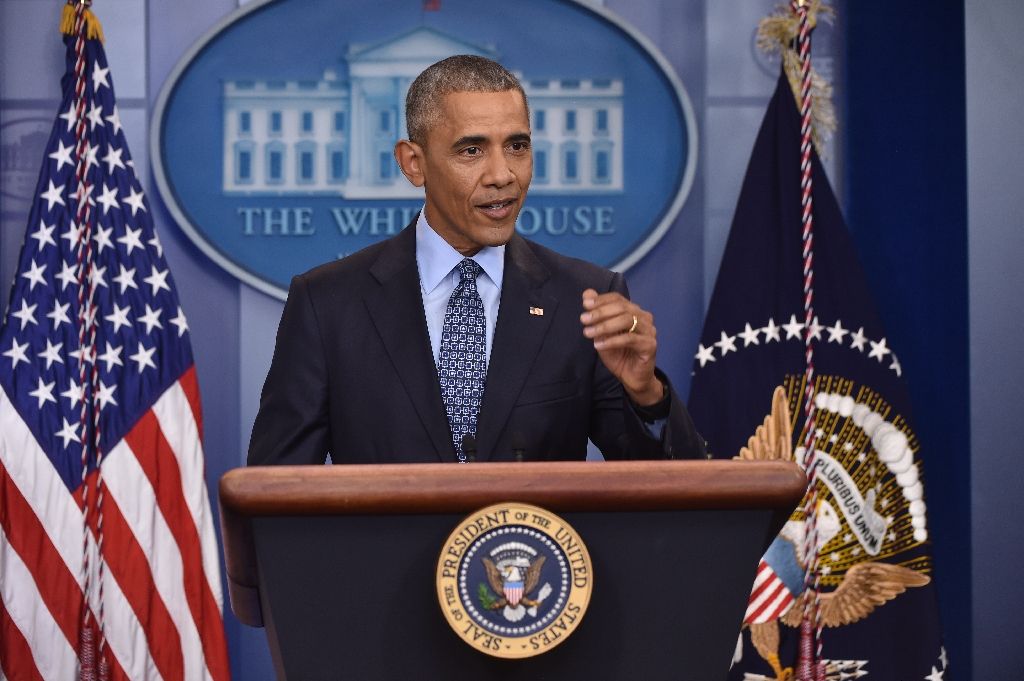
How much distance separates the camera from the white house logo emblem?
3.39 metres

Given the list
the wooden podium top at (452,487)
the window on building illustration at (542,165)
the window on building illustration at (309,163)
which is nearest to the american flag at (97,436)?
the window on building illustration at (309,163)

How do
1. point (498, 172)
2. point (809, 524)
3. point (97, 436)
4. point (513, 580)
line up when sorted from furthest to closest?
1. point (97, 436)
2. point (809, 524)
3. point (498, 172)
4. point (513, 580)

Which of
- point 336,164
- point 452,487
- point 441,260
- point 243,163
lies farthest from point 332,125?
point 452,487

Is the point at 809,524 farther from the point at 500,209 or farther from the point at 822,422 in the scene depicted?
the point at 500,209

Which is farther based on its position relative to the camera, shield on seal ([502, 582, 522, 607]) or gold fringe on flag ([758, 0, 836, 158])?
gold fringe on flag ([758, 0, 836, 158])

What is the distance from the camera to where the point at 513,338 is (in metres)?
1.75

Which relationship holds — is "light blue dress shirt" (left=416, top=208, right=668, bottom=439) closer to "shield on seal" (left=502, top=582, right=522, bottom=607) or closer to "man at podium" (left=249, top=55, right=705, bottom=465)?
"man at podium" (left=249, top=55, right=705, bottom=465)

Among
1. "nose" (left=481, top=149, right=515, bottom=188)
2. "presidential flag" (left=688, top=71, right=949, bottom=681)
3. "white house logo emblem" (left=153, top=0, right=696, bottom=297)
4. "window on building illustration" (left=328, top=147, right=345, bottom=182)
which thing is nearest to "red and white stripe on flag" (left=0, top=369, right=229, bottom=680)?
"white house logo emblem" (left=153, top=0, right=696, bottom=297)

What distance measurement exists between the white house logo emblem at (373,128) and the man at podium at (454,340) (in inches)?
60.7

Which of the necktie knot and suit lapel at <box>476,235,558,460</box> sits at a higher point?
the necktie knot

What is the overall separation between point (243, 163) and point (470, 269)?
173 cm

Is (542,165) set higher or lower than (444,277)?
higher

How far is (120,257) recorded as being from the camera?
3.15 m

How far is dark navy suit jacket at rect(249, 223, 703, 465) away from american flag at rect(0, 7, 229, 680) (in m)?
1.22
